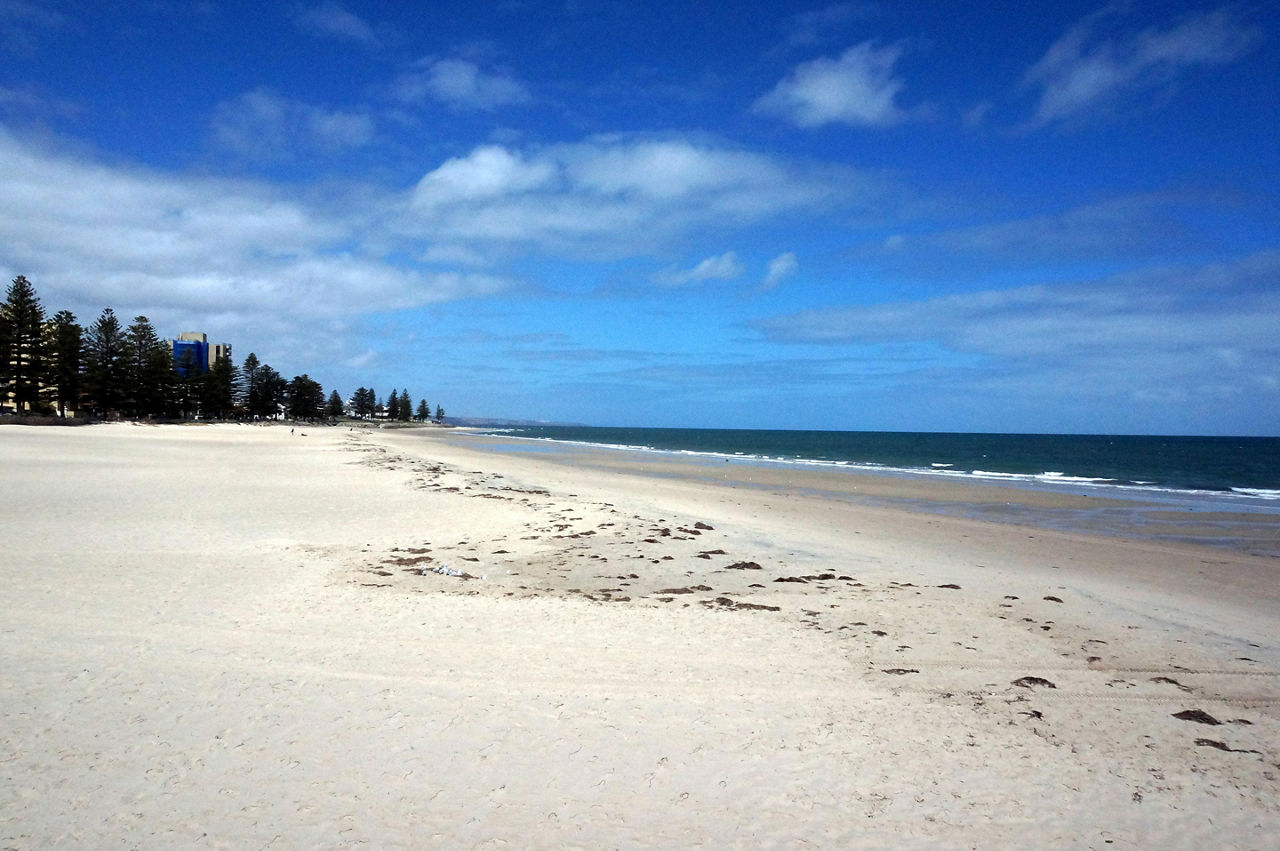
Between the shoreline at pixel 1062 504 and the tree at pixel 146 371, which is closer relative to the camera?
the shoreline at pixel 1062 504

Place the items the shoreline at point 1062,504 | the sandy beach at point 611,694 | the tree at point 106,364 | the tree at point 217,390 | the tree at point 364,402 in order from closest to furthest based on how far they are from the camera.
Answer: the sandy beach at point 611,694
the shoreline at point 1062,504
the tree at point 106,364
the tree at point 217,390
the tree at point 364,402

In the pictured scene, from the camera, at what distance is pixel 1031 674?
643cm

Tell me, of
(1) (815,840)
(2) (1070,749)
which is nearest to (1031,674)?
(2) (1070,749)

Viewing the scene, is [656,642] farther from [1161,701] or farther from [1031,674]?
[1161,701]

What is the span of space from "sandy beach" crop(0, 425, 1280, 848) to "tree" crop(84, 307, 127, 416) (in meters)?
65.4

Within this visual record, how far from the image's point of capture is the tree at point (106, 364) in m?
63.6

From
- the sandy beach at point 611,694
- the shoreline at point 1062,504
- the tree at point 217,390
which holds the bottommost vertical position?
the sandy beach at point 611,694

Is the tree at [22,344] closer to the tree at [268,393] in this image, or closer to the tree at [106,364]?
the tree at [106,364]

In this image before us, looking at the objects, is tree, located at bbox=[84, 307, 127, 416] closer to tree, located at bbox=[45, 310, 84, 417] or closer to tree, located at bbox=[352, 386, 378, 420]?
tree, located at bbox=[45, 310, 84, 417]

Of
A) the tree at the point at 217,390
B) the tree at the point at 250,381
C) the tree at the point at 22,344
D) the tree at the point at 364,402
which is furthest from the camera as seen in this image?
the tree at the point at 364,402

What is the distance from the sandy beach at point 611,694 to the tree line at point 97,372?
55921 millimetres

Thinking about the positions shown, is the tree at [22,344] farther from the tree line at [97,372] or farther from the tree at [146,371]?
the tree at [146,371]

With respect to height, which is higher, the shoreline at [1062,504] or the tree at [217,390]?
the tree at [217,390]

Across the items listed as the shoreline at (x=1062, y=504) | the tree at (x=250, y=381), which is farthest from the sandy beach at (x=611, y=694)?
the tree at (x=250, y=381)
